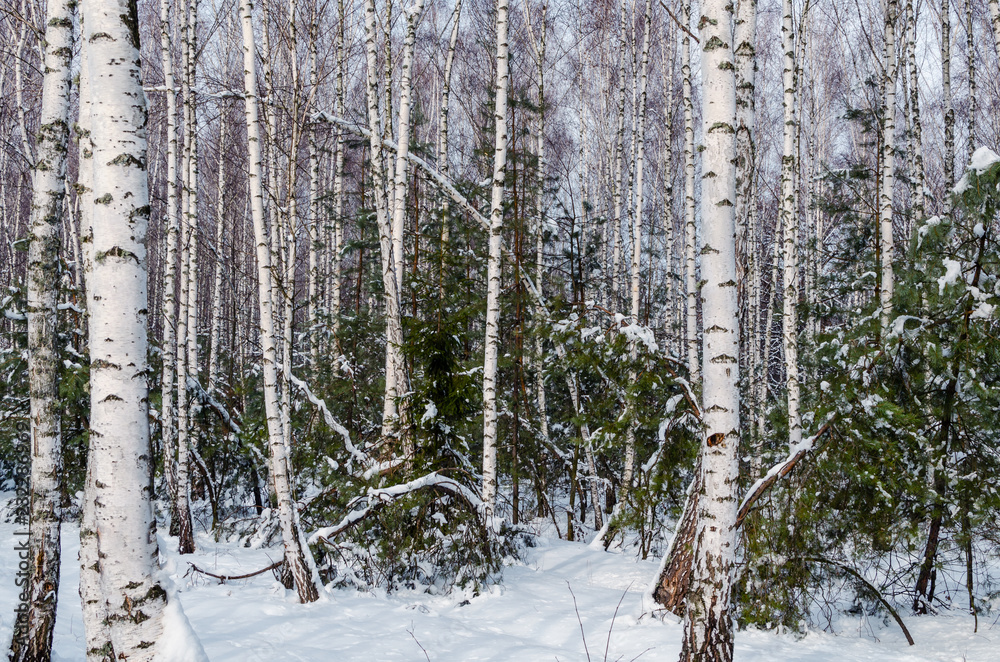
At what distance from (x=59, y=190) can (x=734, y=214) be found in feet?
13.5

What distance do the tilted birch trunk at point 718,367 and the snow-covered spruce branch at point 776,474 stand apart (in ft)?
4.15

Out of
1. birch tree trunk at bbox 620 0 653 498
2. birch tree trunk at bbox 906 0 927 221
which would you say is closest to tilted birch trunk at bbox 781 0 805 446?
birch tree trunk at bbox 906 0 927 221

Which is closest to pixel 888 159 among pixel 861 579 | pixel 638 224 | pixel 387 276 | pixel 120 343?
pixel 638 224

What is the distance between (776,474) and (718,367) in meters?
1.92

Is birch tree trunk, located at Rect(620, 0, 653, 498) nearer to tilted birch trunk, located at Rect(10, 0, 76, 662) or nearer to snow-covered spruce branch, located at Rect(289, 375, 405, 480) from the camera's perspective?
snow-covered spruce branch, located at Rect(289, 375, 405, 480)

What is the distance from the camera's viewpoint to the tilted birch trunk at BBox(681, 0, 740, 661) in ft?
11.3

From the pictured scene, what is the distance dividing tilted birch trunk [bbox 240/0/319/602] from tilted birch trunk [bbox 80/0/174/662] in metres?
2.36

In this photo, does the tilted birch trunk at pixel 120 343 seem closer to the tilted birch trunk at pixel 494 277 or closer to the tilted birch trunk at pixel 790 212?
the tilted birch trunk at pixel 494 277

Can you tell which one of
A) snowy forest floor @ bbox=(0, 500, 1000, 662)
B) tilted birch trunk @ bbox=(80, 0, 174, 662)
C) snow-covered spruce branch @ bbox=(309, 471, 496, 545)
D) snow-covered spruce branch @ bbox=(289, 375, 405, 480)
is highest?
tilted birch trunk @ bbox=(80, 0, 174, 662)

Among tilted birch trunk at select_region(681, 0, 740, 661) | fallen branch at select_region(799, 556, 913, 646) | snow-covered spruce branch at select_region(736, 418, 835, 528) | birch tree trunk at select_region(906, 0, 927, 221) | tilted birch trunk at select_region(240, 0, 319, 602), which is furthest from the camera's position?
birch tree trunk at select_region(906, 0, 927, 221)

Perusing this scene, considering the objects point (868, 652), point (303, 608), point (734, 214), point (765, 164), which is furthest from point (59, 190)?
point (765, 164)

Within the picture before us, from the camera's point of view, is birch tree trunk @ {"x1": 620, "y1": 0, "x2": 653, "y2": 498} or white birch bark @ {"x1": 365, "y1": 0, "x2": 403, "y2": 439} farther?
birch tree trunk @ {"x1": 620, "y1": 0, "x2": 653, "y2": 498}

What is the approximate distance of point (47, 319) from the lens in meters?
3.79

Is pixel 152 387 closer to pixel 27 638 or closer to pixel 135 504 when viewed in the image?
pixel 27 638
